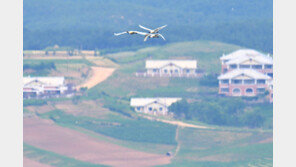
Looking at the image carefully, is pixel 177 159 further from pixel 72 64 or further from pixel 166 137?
pixel 72 64

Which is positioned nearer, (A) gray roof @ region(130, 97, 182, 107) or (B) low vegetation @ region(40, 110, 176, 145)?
(B) low vegetation @ region(40, 110, 176, 145)

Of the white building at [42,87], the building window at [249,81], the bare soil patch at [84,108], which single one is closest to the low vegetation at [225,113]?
the building window at [249,81]

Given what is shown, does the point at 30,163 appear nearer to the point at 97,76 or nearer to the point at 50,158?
the point at 50,158

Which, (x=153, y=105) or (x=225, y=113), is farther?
(x=153, y=105)

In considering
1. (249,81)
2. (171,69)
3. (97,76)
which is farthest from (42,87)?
(249,81)

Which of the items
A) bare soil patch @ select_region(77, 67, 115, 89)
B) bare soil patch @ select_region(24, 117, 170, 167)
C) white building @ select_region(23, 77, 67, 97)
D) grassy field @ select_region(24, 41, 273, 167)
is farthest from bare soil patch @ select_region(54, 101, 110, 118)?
bare soil patch @ select_region(77, 67, 115, 89)

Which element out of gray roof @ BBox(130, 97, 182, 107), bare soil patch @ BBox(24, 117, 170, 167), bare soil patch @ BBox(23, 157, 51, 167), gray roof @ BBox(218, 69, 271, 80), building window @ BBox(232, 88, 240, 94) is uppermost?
gray roof @ BBox(218, 69, 271, 80)

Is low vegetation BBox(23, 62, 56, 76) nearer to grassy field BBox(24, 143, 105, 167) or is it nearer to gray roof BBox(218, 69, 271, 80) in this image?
gray roof BBox(218, 69, 271, 80)
